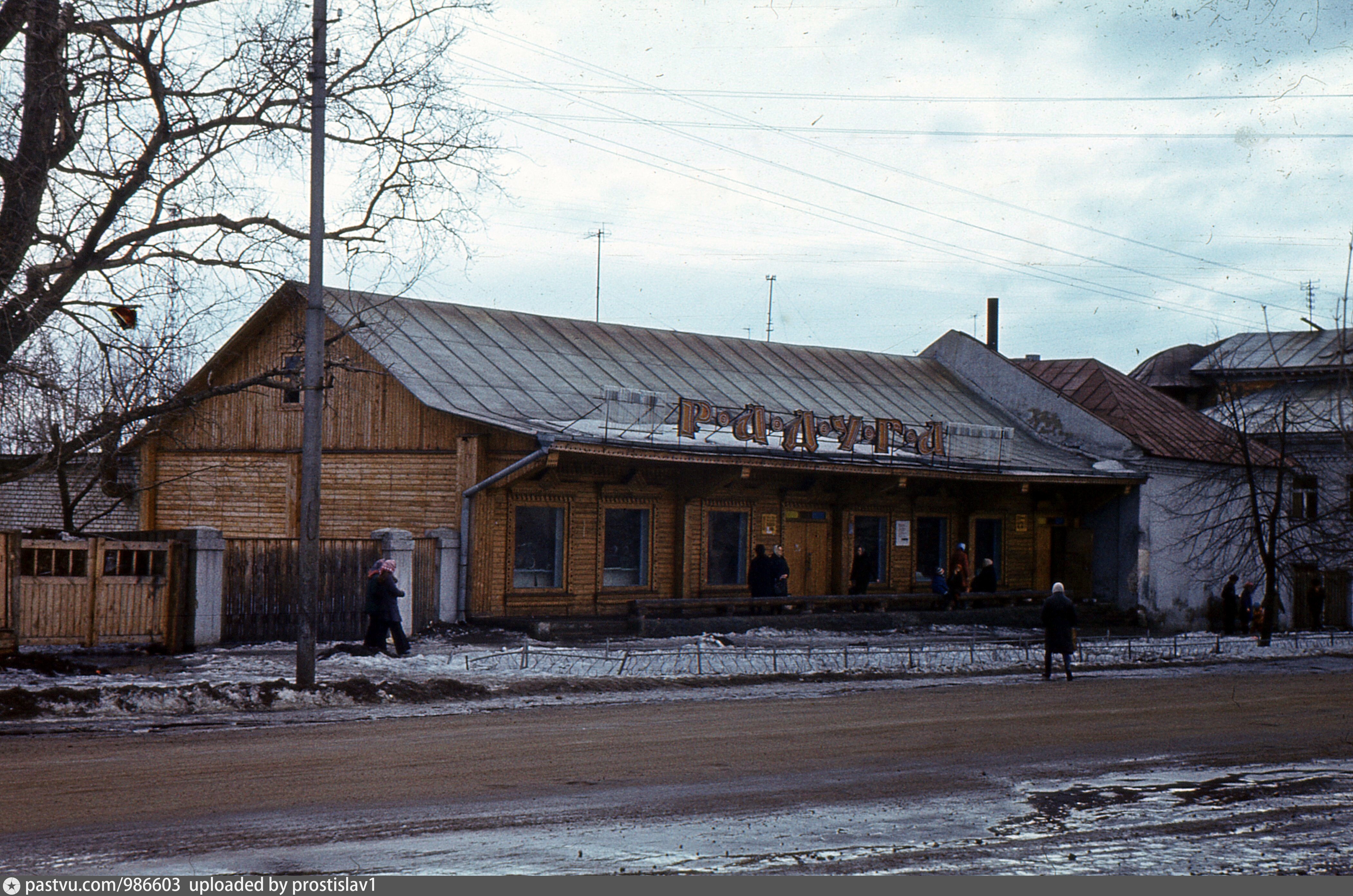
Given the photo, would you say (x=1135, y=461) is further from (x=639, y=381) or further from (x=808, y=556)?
(x=639, y=381)

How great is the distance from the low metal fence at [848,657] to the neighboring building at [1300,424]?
17.7 ft

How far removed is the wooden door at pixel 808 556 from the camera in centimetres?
3159

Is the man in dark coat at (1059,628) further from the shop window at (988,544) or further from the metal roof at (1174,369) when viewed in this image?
the metal roof at (1174,369)

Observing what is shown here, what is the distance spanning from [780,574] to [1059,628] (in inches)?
321

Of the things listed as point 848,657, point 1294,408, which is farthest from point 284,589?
point 1294,408

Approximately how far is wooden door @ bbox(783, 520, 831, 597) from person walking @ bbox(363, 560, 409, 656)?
Result: 1281cm

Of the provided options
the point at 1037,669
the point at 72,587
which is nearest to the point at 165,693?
the point at 72,587

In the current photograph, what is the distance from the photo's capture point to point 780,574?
95.7ft

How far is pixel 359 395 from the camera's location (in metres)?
27.8

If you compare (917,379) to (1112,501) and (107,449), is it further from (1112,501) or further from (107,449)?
(107,449)

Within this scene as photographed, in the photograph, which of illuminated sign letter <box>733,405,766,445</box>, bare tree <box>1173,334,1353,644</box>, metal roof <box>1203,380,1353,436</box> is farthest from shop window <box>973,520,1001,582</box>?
illuminated sign letter <box>733,405,766,445</box>

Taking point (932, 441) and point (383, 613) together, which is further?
point (932, 441)

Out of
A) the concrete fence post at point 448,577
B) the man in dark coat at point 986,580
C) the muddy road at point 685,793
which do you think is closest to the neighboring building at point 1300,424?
the man in dark coat at point 986,580

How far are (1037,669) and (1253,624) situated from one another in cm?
1705
